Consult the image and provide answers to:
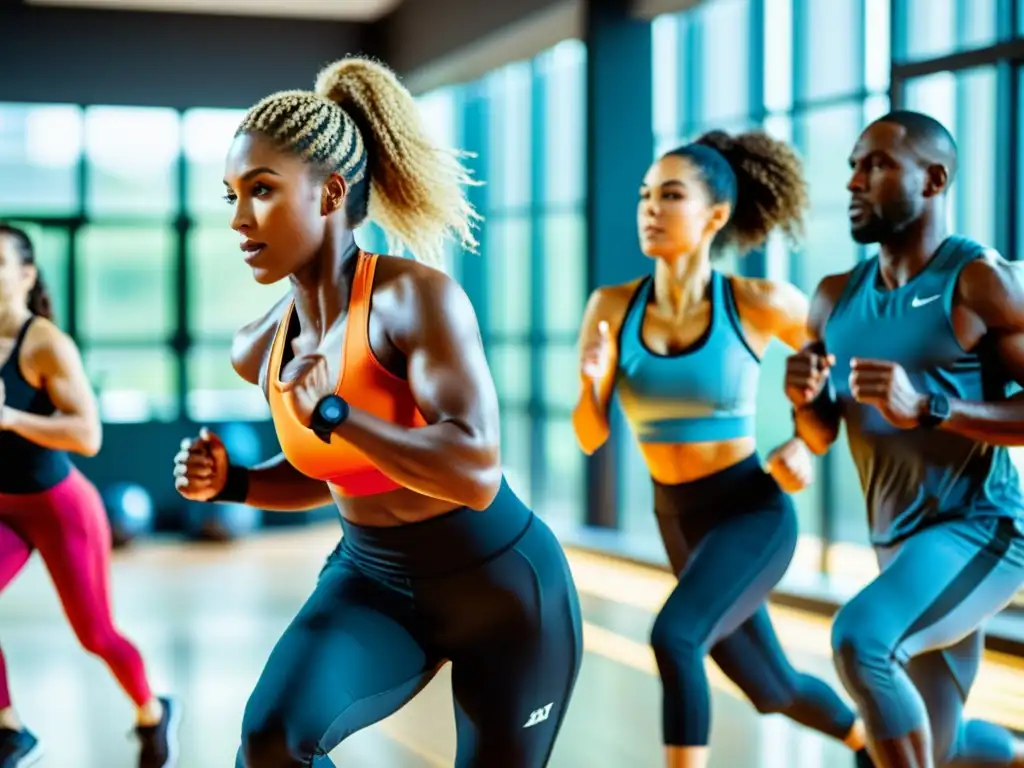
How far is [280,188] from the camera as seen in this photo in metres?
1.93

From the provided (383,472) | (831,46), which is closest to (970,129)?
(831,46)

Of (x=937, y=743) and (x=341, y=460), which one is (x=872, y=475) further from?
(x=341, y=460)

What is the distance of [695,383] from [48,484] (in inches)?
63.8

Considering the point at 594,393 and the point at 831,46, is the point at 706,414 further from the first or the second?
the point at 831,46

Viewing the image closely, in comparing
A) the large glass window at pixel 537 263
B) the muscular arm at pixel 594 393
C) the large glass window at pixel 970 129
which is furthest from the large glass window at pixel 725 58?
the muscular arm at pixel 594 393

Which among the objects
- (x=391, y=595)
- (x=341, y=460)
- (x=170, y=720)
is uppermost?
(x=341, y=460)

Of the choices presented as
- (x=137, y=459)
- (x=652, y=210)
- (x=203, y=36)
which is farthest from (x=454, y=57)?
(x=652, y=210)

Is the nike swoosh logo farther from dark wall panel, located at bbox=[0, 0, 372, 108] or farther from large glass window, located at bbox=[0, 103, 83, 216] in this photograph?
large glass window, located at bbox=[0, 103, 83, 216]

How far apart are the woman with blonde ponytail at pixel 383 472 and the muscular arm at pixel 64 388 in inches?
57.6

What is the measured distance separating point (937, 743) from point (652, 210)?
4.61 ft

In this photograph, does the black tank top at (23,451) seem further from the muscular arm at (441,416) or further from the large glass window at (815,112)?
the large glass window at (815,112)

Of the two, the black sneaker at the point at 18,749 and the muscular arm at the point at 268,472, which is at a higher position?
the muscular arm at the point at 268,472

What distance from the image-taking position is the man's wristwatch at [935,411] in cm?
247

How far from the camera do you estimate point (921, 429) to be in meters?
2.68
